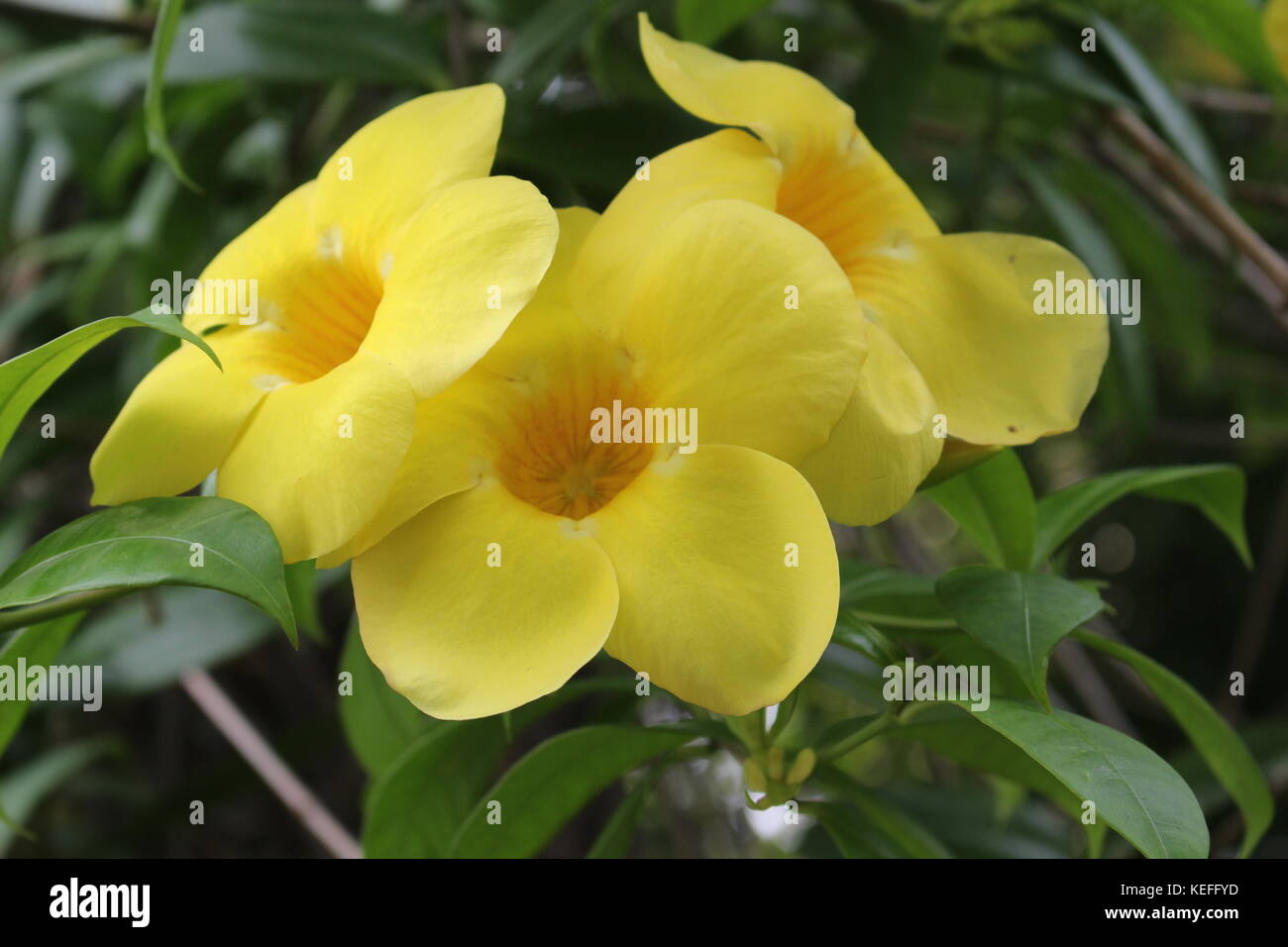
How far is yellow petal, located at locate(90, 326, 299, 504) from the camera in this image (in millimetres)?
543

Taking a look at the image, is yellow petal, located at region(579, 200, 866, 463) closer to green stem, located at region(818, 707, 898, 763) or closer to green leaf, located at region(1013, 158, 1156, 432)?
green stem, located at region(818, 707, 898, 763)

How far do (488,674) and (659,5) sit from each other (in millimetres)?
765

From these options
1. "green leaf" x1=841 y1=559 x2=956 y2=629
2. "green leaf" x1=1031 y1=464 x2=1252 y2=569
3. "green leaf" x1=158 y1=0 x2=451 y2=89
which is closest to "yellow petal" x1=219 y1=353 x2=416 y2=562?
"green leaf" x1=841 y1=559 x2=956 y2=629

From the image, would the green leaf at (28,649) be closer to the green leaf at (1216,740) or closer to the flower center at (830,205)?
the flower center at (830,205)

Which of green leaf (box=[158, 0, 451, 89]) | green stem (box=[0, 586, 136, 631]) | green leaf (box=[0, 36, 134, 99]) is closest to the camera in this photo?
green stem (box=[0, 586, 136, 631])

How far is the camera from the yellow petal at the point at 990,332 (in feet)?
1.96

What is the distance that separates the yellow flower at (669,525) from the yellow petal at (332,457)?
0.10 feet

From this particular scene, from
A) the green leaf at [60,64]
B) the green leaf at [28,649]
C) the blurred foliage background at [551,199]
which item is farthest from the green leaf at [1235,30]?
the green leaf at [60,64]

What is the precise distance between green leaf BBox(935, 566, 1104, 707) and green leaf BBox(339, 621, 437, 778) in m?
0.43

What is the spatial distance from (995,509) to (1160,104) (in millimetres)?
482

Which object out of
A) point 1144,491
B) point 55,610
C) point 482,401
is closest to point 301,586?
point 55,610

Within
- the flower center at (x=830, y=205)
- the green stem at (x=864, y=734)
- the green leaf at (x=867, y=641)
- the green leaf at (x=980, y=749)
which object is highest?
the flower center at (x=830, y=205)

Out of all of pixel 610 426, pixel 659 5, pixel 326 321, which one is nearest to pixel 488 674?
pixel 610 426

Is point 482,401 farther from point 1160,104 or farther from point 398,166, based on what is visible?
point 1160,104
